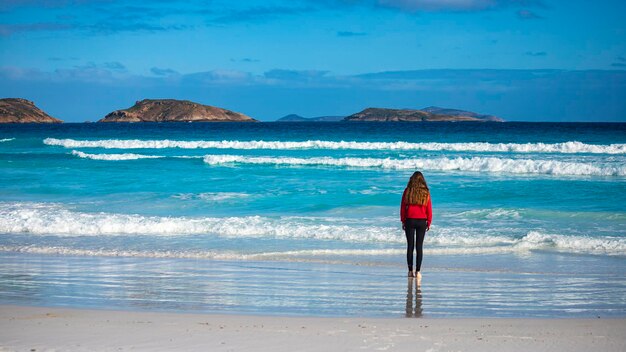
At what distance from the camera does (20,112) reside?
144875mm

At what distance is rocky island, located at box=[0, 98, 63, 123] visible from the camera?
141m

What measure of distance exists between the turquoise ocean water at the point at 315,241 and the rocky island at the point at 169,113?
124 m

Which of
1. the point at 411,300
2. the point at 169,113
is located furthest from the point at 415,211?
the point at 169,113

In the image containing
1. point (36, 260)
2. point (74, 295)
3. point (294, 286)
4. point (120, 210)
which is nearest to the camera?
point (74, 295)

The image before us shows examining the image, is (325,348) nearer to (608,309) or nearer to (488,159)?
(608,309)

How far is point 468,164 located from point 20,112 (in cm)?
13743

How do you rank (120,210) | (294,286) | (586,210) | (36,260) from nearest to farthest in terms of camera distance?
(294,286)
(36,260)
(586,210)
(120,210)

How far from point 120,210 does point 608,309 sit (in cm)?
1265

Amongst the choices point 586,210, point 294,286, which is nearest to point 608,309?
point 294,286

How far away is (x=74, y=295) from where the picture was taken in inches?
312

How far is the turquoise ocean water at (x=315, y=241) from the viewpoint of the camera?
307 inches

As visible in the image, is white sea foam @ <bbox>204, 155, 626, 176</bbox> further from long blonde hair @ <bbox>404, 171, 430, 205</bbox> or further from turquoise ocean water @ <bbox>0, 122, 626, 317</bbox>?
long blonde hair @ <bbox>404, 171, 430, 205</bbox>

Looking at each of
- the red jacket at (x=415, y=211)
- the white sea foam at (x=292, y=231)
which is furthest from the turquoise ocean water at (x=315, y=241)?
the red jacket at (x=415, y=211)

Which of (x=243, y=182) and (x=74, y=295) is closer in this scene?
(x=74, y=295)
